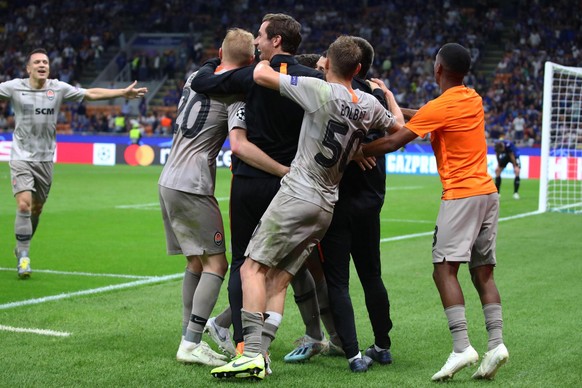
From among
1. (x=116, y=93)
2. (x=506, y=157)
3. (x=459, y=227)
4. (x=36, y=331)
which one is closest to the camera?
(x=459, y=227)

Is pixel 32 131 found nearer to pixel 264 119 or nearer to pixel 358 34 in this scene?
pixel 264 119

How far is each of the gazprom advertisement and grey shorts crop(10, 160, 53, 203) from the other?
902 inches

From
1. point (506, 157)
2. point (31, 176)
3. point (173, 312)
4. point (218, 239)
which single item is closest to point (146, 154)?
point (506, 157)

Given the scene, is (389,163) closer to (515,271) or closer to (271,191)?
(515,271)

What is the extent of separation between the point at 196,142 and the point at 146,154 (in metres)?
30.6

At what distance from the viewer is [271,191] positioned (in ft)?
20.0

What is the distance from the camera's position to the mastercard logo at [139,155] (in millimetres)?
36406

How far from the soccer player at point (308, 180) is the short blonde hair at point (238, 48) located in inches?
14.7

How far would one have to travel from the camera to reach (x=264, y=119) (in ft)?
19.8

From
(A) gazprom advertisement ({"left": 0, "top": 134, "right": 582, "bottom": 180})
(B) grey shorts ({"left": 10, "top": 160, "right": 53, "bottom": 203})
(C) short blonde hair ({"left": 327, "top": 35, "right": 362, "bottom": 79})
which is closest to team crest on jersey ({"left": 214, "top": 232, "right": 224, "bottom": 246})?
(C) short blonde hair ({"left": 327, "top": 35, "right": 362, "bottom": 79})

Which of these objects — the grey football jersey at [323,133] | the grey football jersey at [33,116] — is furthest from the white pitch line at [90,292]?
the grey football jersey at [323,133]

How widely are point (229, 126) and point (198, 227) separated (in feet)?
2.60

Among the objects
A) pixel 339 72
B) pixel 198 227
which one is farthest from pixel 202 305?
pixel 339 72

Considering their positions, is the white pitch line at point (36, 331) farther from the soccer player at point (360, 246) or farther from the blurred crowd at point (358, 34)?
the blurred crowd at point (358, 34)
